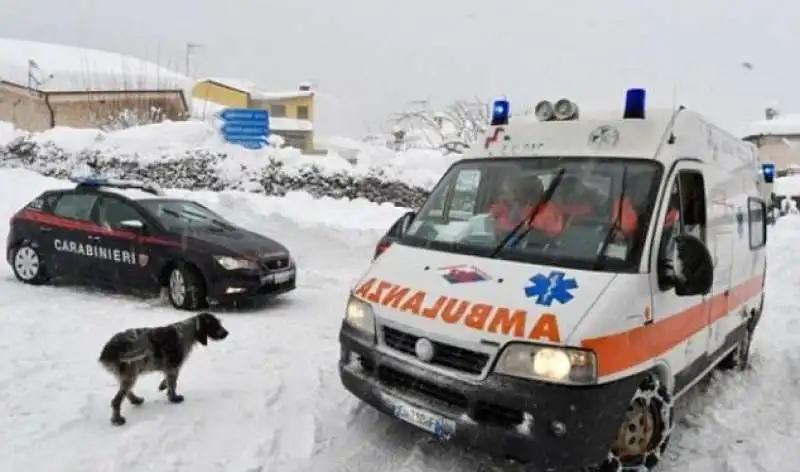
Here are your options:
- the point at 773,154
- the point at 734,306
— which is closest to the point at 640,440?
the point at 734,306

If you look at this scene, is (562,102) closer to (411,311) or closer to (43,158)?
(411,311)

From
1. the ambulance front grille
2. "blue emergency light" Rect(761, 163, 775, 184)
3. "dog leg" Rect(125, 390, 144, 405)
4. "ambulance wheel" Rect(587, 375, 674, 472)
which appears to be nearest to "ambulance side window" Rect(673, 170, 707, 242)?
"ambulance wheel" Rect(587, 375, 674, 472)

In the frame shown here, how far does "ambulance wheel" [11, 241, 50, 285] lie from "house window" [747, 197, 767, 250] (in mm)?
8737

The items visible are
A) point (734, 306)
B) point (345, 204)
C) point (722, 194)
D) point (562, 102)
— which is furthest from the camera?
point (345, 204)

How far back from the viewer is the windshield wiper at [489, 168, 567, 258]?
13.9ft

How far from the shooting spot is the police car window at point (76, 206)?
8742 millimetres

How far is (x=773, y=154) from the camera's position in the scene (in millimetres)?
47188

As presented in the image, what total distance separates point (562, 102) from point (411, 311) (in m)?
2.10

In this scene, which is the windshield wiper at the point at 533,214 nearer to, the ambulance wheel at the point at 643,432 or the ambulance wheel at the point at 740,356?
the ambulance wheel at the point at 643,432

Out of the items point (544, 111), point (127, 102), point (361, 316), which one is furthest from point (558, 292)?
point (127, 102)

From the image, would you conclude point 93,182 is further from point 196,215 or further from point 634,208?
point 634,208

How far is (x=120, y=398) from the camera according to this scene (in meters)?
4.47

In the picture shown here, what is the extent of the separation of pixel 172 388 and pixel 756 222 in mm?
5619

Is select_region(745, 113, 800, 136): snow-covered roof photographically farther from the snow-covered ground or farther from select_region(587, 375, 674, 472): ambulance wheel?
select_region(587, 375, 674, 472): ambulance wheel
